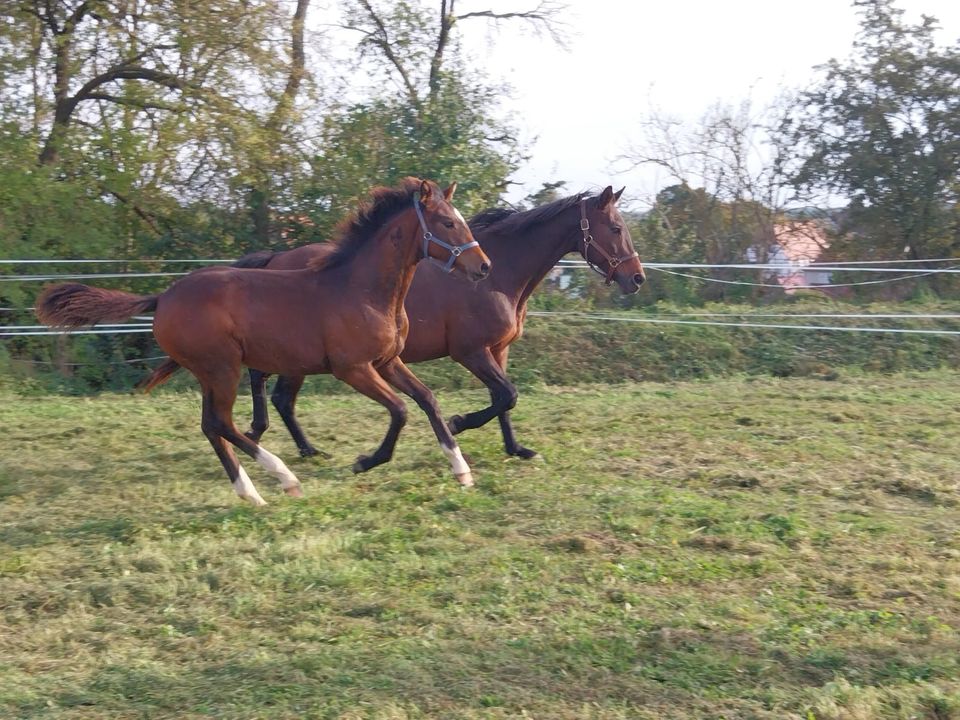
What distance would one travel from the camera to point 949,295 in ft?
54.5

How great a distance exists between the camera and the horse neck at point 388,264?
6477 millimetres

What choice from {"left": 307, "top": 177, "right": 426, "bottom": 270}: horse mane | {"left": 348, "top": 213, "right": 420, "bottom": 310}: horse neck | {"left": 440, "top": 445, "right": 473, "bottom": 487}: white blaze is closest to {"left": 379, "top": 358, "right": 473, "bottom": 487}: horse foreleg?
{"left": 440, "top": 445, "right": 473, "bottom": 487}: white blaze

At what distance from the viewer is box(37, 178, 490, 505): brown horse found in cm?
634

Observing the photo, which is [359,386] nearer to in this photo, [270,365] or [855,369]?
[270,365]

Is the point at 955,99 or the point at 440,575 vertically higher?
the point at 955,99

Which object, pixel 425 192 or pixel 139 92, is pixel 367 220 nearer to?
pixel 425 192

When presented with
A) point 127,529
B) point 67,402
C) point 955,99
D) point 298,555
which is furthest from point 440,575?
point 955,99

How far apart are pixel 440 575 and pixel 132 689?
1.60 meters

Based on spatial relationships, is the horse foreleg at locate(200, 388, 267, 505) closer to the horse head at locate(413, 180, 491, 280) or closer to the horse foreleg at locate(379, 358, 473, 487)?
the horse foreleg at locate(379, 358, 473, 487)

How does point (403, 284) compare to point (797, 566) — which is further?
point (403, 284)

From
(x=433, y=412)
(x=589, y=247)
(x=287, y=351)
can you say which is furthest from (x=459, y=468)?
(x=589, y=247)

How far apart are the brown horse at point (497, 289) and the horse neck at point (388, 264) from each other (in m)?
0.98

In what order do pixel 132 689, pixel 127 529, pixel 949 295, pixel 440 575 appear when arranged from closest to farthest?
pixel 132 689
pixel 440 575
pixel 127 529
pixel 949 295

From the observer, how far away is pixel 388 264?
6512mm
